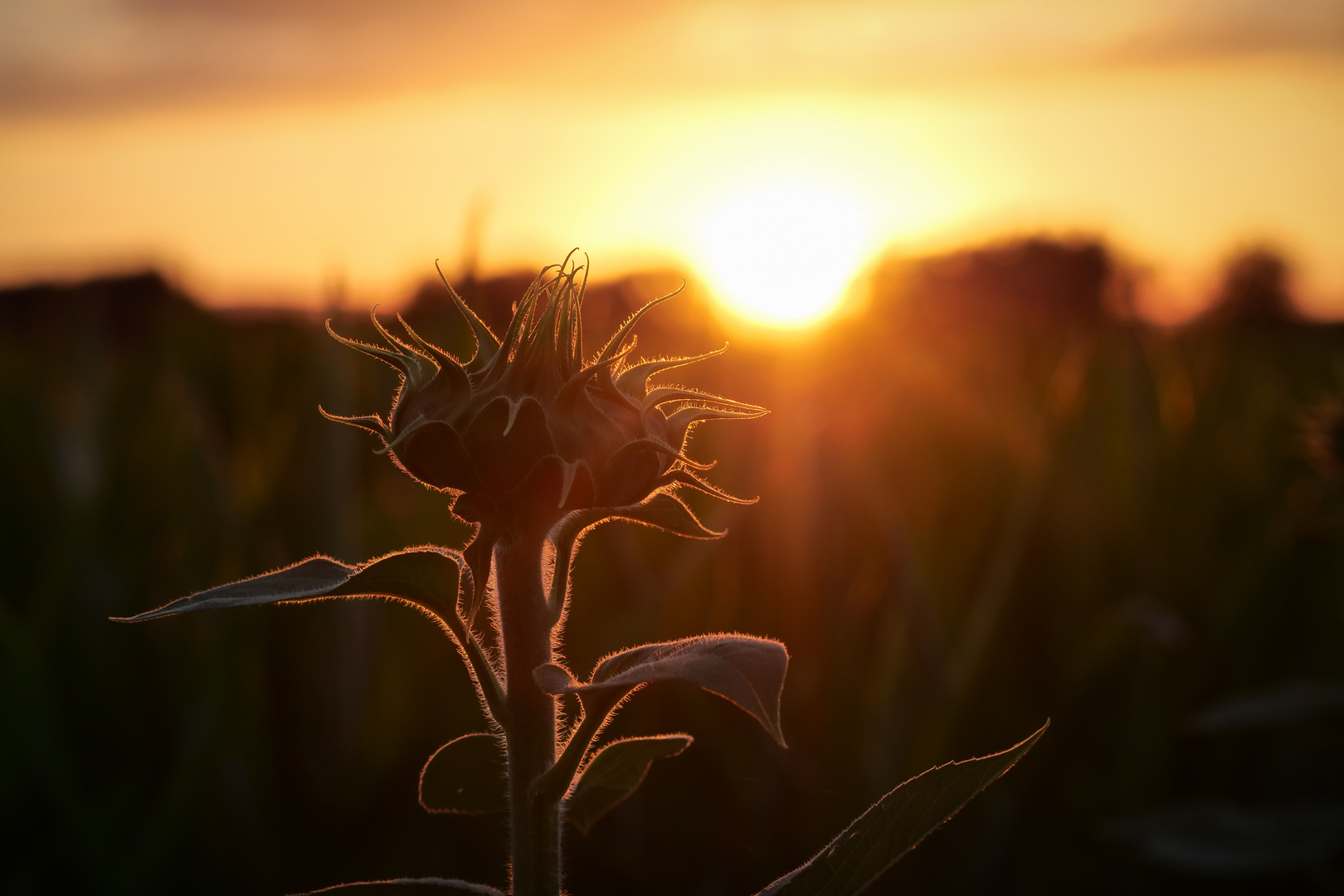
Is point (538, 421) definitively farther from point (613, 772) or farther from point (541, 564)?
point (613, 772)

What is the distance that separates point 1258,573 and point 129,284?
691 cm

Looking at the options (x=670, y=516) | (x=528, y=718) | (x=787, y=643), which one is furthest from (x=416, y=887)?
(x=787, y=643)

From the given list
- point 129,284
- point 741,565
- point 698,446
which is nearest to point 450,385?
point 741,565

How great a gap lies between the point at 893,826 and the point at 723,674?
0.36 feet

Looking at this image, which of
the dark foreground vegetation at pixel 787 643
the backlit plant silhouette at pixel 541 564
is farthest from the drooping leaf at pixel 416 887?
the dark foreground vegetation at pixel 787 643

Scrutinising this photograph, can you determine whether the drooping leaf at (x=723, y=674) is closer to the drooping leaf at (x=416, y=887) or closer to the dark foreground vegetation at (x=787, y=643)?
the drooping leaf at (x=416, y=887)

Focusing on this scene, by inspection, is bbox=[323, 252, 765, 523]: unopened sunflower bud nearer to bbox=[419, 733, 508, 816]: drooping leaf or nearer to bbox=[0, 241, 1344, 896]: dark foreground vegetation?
bbox=[419, 733, 508, 816]: drooping leaf

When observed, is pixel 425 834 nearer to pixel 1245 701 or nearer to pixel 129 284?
pixel 1245 701

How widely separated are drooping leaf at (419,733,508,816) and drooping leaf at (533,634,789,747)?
125 mm

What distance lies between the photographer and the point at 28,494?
236 cm

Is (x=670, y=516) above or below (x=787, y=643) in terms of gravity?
above

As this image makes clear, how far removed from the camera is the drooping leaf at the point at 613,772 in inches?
17.8

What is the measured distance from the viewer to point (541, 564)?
44 cm

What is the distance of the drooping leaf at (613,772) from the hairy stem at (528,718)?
0.03m
